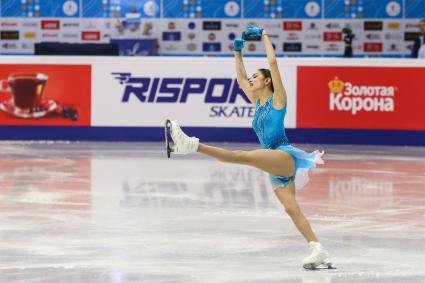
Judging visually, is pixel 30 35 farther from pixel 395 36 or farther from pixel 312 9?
pixel 395 36

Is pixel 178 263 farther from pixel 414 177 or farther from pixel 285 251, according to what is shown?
pixel 414 177

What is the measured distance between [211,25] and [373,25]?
3.62 metres

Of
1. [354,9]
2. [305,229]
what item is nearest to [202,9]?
[354,9]

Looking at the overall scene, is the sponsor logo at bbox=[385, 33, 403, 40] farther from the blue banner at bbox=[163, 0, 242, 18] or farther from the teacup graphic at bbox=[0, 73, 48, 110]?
the teacup graphic at bbox=[0, 73, 48, 110]

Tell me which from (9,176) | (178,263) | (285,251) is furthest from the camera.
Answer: (9,176)

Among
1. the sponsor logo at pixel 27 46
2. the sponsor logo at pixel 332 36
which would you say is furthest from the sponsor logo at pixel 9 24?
the sponsor logo at pixel 332 36

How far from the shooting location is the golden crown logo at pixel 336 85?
18453 mm

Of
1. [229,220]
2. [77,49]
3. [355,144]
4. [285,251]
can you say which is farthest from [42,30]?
[285,251]

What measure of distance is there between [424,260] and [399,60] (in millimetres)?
11174

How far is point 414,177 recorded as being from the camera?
44.5ft

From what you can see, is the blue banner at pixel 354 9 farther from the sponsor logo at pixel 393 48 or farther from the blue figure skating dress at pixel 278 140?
the blue figure skating dress at pixel 278 140

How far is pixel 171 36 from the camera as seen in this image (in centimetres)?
2277

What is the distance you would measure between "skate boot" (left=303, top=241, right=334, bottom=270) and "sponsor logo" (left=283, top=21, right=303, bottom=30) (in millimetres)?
15781

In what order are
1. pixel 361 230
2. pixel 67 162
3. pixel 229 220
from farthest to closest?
1. pixel 67 162
2. pixel 229 220
3. pixel 361 230
